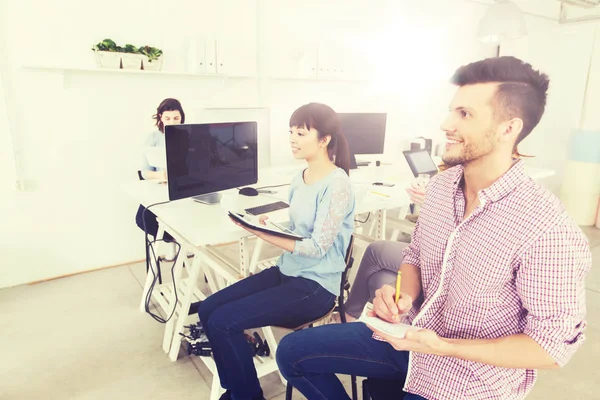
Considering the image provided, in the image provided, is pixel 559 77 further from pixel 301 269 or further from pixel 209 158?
pixel 301 269

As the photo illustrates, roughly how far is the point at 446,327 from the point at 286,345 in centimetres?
48

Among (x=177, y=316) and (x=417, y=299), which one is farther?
(x=177, y=316)

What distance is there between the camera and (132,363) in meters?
2.01

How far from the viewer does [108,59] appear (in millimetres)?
2693

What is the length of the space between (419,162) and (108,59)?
2256 millimetres

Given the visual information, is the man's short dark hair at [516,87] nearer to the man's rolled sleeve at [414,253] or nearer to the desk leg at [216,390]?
the man's rolled sleeve at [414,253]

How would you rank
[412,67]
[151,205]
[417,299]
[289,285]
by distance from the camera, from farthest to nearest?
[412,67] → [151,205] → [289,285] → [417,299]

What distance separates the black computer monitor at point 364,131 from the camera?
3297 mm

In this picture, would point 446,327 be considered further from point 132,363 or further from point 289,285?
point 132,363

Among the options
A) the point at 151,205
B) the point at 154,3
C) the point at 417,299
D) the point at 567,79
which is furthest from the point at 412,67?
the point at 417,299

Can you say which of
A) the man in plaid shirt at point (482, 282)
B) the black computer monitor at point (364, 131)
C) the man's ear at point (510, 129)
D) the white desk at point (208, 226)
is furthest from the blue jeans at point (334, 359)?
the black computer monitor at point (364, 131)

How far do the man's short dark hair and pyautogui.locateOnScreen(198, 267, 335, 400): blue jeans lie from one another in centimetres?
88

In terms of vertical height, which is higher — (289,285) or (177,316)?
(289,285)

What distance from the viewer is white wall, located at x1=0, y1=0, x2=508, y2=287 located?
8.78ft
